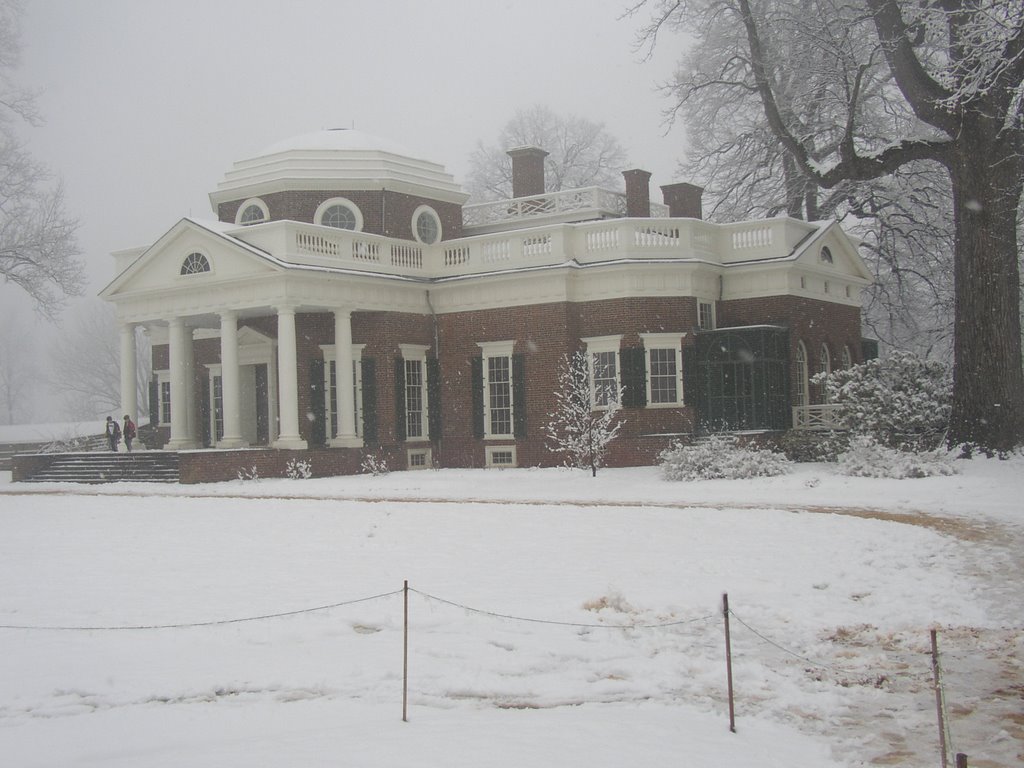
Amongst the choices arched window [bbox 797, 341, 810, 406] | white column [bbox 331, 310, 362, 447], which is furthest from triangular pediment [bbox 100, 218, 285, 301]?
arched window [bbox 797, 341, 810, 406]

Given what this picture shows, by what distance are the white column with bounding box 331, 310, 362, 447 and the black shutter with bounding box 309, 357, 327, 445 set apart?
1279 millimetres

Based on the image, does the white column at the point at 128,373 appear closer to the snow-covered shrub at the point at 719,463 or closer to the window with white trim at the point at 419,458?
the window with white trim at the point at 419,458

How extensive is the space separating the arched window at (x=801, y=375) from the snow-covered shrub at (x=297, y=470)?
41.7ft

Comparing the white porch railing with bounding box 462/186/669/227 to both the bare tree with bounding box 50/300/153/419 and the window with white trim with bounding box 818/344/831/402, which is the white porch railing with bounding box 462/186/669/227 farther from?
the bare tree with bounding box 50/300/153/419

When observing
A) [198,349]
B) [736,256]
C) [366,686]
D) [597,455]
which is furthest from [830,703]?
[198,349]

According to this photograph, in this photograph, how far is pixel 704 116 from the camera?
34.4 m

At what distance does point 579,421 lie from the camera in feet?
86.5

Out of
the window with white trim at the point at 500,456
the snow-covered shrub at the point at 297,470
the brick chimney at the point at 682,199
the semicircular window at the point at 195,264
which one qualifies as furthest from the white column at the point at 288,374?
the brick chimney at the point at 682,199

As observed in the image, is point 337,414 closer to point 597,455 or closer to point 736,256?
point 597,455

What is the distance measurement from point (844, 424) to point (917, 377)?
6.03ft

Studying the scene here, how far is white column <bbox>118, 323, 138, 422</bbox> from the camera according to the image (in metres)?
30.7

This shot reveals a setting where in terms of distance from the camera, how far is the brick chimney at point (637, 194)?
30.3 meters

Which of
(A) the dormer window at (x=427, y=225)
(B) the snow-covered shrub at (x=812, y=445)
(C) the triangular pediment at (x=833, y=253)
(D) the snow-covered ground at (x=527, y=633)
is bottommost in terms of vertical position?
(D) the snow-covered ground at (x=527, y=633)

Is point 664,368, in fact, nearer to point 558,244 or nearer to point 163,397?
point 558,244
